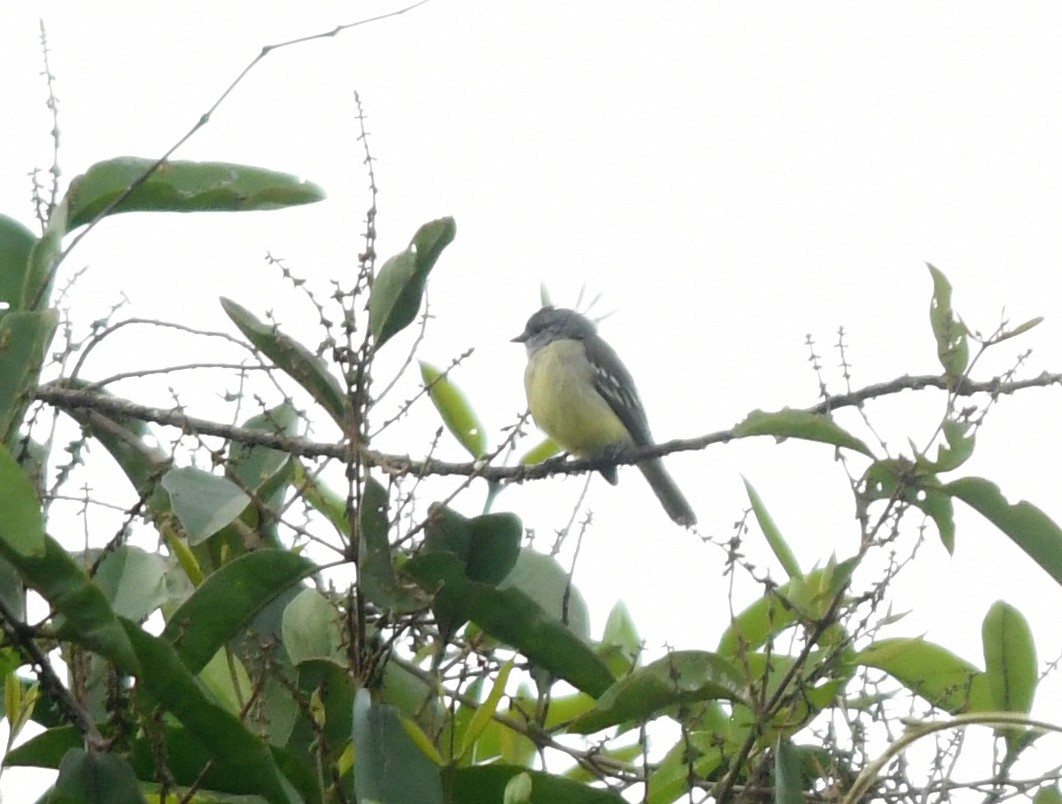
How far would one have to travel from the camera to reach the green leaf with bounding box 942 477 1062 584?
1.81m

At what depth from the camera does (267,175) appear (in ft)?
7.57

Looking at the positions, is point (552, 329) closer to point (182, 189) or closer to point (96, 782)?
point (182, 189)

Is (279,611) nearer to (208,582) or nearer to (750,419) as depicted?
(208,582)

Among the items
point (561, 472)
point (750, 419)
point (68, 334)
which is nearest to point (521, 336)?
point (561, 472)

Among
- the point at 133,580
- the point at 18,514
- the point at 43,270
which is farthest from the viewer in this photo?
the point at 133,580

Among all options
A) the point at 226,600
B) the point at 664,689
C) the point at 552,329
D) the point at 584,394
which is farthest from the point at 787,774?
the point at 552,329

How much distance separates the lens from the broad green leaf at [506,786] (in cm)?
174

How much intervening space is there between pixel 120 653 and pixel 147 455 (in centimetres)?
91

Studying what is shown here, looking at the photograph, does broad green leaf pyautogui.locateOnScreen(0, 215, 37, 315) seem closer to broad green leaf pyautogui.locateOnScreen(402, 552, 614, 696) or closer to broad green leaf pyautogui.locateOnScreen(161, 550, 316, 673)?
broad green leaf pyautogui.locateOnScreen(161, 550, 316, 673)

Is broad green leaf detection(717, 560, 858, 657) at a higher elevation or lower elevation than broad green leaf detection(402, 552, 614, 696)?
higher

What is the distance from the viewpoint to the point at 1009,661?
7.17 feet

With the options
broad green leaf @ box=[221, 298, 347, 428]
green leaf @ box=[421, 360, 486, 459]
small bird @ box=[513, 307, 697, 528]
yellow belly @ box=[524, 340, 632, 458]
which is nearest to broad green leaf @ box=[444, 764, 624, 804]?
broad green leaf @ box=[221, 298, 347, 428]

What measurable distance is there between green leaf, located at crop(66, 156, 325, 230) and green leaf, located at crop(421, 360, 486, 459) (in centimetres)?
51

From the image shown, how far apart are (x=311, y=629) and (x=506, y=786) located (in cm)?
43
